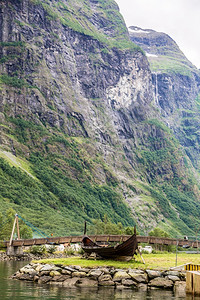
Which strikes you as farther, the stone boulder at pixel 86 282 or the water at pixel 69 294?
the stone boulder at pixel 86 282

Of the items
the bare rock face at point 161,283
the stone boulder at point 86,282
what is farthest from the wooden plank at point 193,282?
the stone boulder at point 86,282

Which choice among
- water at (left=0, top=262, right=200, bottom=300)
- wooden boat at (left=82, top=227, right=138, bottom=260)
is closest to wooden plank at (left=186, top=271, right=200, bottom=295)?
water at (left=0, top=262, right=200, bottom=300)

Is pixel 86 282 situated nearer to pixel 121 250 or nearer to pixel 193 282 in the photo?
pixel 121 250

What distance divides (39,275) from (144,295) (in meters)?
13.3

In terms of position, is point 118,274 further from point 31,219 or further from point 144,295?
point 31,219

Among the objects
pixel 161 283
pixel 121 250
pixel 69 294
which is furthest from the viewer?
pixel 121 250

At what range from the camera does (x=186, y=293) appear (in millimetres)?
36594

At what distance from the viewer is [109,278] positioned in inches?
1612

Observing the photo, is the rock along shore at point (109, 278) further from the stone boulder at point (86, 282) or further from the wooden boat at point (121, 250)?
the wooden boat at point (121, 250)

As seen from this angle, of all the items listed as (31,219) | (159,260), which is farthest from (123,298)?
(31,219)

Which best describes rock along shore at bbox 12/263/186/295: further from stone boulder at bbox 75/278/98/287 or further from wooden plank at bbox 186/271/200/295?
wooden plank at bbox 186/271/200/295

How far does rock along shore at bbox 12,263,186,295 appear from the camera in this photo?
1558 inches

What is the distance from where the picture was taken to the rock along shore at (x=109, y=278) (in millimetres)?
39562

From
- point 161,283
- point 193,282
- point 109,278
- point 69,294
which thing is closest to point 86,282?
point 109,278
